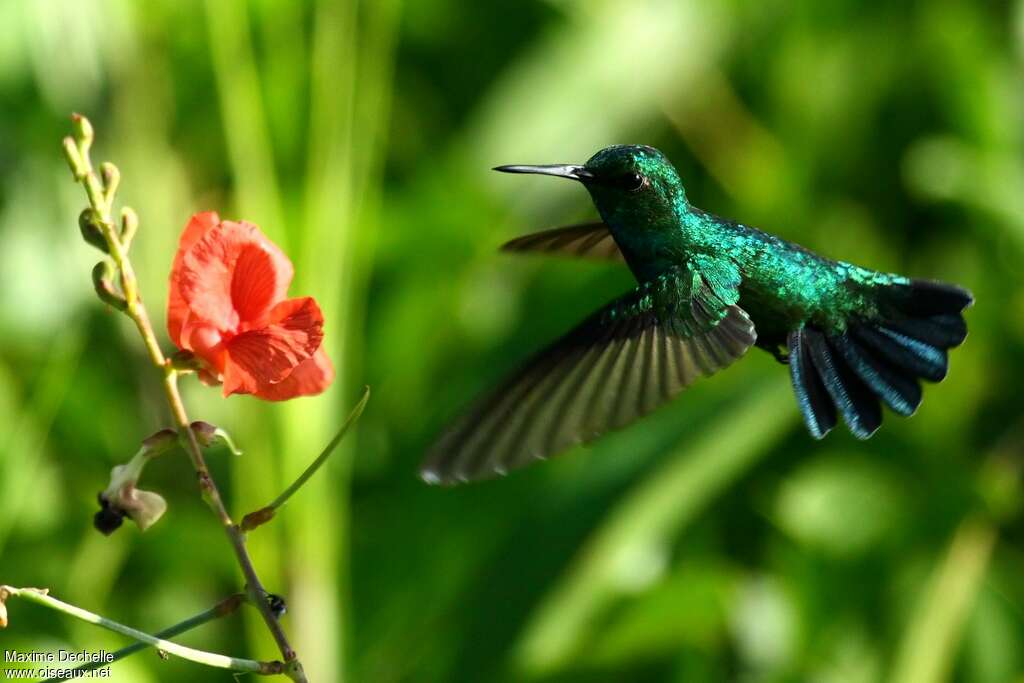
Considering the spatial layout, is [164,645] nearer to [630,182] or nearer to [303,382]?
[303,382]

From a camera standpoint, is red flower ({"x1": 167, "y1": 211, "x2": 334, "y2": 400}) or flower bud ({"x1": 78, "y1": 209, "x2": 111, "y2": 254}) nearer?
flower bud ({"x1": 78, "y1": 209, "x2": 111, "y2": 254})

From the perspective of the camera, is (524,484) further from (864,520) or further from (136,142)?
(136,142)

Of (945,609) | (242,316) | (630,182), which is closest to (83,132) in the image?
(242,316)

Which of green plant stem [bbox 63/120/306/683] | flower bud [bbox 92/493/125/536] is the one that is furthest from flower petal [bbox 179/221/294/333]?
flower bud [bbox 92/493/125/536]

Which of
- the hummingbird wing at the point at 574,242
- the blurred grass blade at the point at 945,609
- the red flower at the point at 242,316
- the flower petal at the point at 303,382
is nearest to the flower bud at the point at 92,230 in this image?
the red flower at the point at 242,316

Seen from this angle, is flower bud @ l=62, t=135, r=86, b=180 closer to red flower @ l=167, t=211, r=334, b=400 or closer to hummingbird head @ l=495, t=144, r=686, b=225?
red flower @ l=167, t=211, r=334, b=400

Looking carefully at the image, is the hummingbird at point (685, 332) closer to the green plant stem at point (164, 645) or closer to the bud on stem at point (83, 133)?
the green plant stem at point (164, 645)
